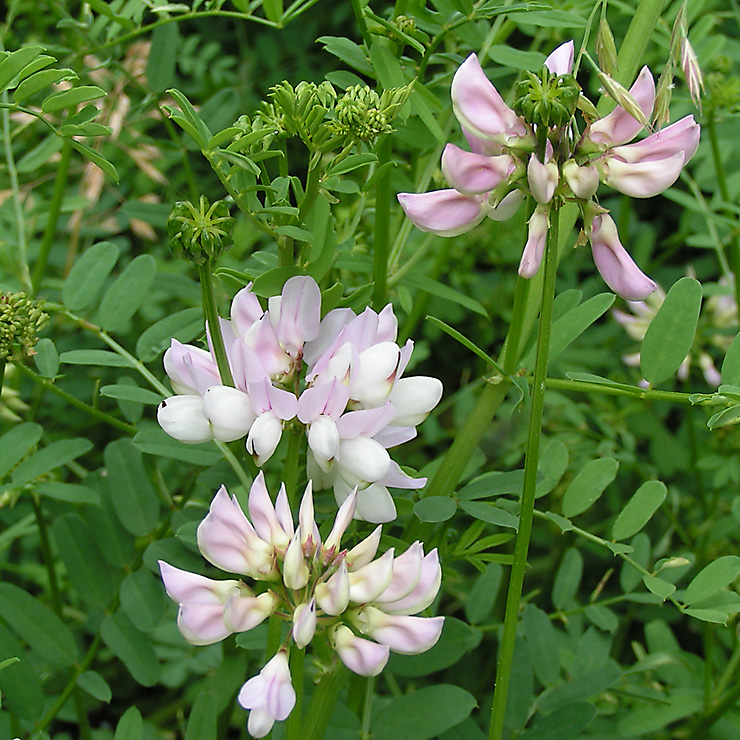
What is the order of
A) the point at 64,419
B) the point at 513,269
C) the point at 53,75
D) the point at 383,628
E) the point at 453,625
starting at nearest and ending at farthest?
the point at 383,628, the point at 53,75, the point at 453,625, the point at 64,419, the point at 513,269

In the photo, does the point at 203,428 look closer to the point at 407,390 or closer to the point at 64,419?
the point at 407,390

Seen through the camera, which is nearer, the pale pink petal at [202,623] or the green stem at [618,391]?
the pale pink petal at [202,623]

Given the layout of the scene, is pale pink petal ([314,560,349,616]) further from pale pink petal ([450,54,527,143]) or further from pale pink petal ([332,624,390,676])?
pale pink petal ([450,54,527,143])

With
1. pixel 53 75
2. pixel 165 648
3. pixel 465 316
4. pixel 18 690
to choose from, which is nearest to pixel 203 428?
pixel 53 75

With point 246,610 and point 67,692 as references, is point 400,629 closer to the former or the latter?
point 246,610

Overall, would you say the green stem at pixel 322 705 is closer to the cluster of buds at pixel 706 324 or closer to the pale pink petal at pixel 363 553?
the pale pink petal at pixel 363 553

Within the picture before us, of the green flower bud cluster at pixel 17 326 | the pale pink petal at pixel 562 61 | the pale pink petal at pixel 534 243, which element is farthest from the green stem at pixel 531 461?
the green flower bud cluster at pixel 17 326

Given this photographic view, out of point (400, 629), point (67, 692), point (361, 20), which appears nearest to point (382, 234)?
point (361, 20)
